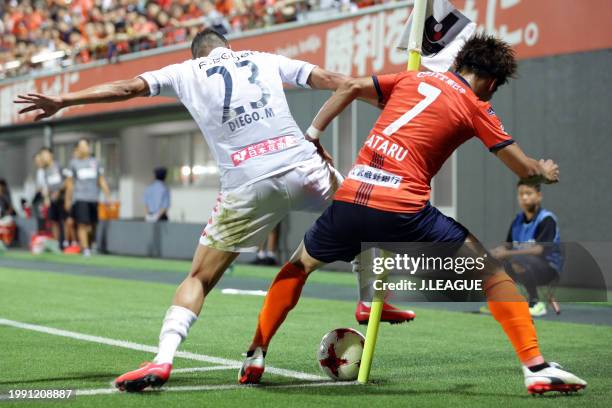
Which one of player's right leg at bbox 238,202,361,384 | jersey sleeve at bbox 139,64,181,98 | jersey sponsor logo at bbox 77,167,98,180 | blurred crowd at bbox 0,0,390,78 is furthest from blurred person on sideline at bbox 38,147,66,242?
player's right leg at bbox 238,202,361,384

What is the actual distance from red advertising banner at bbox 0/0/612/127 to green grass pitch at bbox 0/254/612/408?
5091mm

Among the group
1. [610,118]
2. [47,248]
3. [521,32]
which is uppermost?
[521,32]

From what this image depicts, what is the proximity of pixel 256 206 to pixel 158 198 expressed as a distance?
16.4 meters

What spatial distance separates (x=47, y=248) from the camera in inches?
893

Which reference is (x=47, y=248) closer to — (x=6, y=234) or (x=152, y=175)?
(x=6, y=234)

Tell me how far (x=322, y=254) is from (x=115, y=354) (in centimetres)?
218

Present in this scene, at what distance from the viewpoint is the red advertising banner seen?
44.8 ft

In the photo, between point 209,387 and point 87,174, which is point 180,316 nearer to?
point 209,387

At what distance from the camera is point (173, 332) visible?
5.41 metres

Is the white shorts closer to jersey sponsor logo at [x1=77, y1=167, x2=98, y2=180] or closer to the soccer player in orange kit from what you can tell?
the soccer player in orange kit

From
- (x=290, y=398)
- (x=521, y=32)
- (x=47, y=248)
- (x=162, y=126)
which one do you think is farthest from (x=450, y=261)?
(x=162, y=126)

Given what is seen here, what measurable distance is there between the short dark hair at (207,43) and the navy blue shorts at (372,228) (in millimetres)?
1268

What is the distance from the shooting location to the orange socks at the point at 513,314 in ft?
17.3

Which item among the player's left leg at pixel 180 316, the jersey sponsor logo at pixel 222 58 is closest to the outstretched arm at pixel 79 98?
the jersey sponsor logo at pixel 222 58
